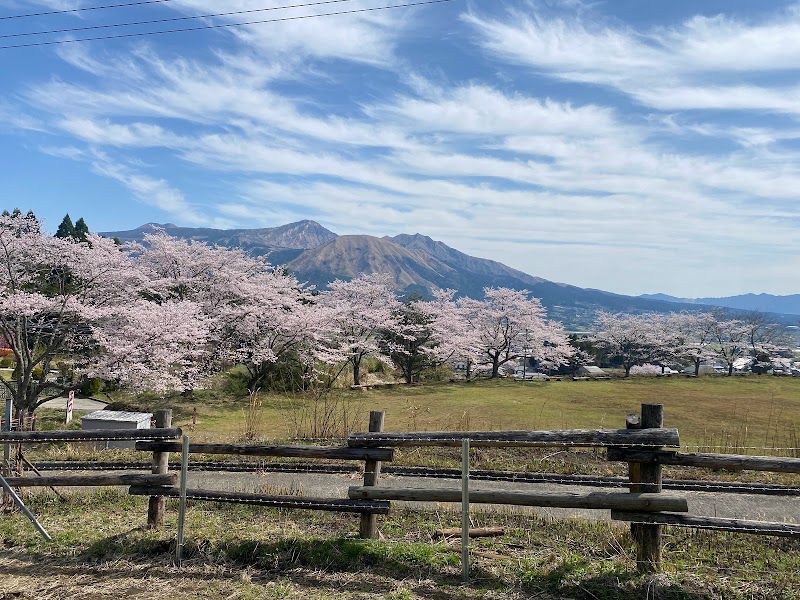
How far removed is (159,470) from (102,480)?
78 cm

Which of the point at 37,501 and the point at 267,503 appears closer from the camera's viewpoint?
the point at 267,503

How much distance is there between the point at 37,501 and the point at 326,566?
544cm

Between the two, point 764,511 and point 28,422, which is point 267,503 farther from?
point 28,422

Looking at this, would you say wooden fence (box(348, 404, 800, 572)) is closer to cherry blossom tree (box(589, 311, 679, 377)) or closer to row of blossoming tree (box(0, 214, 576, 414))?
row of blossoming tree (box(0, 214, 576, 414))

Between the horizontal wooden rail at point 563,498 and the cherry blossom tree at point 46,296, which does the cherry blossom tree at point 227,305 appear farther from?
the horizontal wooden rail at point 563,498

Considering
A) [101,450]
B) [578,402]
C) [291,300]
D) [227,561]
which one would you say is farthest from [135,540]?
[291,300]

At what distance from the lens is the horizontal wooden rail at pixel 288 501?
581 centimetres

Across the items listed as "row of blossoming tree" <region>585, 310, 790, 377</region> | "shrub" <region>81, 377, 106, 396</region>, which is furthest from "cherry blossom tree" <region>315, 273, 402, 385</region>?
"row of blossoming tree" <region>585, 310, 790, 377</region>

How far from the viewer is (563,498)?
5262mm

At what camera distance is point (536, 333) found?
41.1m

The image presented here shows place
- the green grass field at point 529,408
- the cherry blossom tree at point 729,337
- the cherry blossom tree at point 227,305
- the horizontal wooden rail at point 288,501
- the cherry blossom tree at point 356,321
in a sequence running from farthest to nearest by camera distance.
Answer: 1. the cherry blossom tree at point 729,337
2. the cherry blossom tree at point 356,321
3. the cherry blossom tree at point 227,305
4. the green grass field at point 529,408
5. the horizontal wooden rail at point 288,501

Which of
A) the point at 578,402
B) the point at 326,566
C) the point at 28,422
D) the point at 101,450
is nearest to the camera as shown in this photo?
the point at 326,566

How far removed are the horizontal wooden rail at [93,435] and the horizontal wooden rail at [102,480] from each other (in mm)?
434

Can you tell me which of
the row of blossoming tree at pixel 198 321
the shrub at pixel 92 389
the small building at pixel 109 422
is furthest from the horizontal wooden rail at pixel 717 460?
the shrub at pixel 92 389
